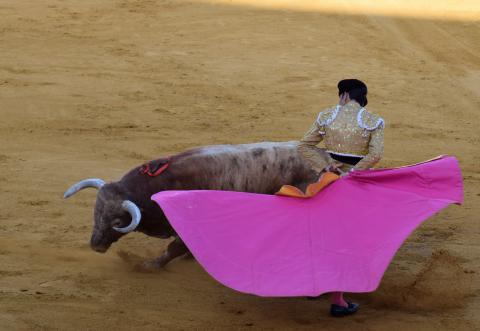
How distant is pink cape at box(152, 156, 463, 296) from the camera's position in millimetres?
4473

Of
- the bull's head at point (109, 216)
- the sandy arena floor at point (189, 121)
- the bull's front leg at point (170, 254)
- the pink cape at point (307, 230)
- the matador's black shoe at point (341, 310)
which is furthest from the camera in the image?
the bull's front leg at point (170, 254)

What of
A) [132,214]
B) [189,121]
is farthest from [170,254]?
[189,121]

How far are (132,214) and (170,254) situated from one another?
0.42 m

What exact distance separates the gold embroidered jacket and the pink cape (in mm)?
126

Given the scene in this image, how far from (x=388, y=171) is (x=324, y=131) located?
1.40 ft

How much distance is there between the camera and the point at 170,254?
554 centimetres

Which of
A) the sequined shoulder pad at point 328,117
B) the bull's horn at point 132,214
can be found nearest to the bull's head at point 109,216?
the bull's horn at point 132,214

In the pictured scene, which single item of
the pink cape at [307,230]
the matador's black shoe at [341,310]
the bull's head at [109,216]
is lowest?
the matador's black shoe at [341,310]

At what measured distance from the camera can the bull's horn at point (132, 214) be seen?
5.21m

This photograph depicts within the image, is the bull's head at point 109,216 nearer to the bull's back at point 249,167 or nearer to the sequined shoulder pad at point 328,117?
the bull's back at point 249,167

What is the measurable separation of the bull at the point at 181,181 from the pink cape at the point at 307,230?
17.0 inches

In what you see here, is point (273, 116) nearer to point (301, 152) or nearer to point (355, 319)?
point (301, 152)

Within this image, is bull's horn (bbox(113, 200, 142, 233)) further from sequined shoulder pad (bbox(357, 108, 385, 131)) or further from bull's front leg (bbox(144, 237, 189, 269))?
sequined shoulder pad (bbox(357, 108, 385, 131))

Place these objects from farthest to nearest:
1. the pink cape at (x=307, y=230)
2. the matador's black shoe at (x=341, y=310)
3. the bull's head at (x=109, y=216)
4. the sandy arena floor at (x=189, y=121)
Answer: the bull's head at (x=109, y=216) < the sandy arena floor at (x=189, y=121) < the matador's black shoe at (x=341, y=310) < the pink cape at (x=307, y=230)
